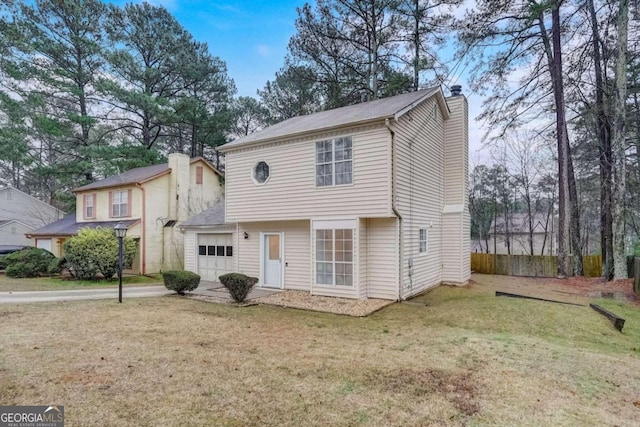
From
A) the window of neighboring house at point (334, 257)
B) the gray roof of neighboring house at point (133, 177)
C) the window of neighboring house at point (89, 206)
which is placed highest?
the gray roof of neighboring house at point (133, 177)

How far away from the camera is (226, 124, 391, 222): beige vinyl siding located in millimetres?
9305

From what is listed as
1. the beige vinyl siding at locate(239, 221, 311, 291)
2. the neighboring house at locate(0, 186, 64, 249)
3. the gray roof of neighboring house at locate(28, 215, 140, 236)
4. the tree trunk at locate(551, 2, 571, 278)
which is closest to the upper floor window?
the beige vinyl siding at locate(239, 221, 311, 291)

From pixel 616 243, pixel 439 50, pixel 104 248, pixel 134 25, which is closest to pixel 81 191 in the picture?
pixel 104 248

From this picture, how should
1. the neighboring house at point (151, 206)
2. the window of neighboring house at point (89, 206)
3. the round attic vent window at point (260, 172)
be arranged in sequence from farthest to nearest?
the window of neighboring house at point (89, 206) → the neighboring house at point (151, 206) → the round attic vent window at point (260, 172)

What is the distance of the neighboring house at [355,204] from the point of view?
9523 mm

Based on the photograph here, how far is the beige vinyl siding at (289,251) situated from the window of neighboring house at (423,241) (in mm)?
3655

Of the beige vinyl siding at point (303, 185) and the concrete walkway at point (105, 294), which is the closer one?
the beige vinyl siding at point (303, 185)

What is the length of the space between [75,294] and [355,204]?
930cm

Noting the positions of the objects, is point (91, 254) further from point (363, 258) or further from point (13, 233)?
point (13, 233)

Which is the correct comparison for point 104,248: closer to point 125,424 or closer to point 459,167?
point 125,424

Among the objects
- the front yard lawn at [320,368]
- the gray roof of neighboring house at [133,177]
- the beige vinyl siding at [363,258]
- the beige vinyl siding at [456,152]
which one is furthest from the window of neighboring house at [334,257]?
the gray roof of neighboring house at [133,177]

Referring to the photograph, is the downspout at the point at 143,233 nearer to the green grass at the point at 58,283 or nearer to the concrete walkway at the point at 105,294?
the green grass at the point at 58,283

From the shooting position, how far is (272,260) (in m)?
11.8

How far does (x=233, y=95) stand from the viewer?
81.9 feet
